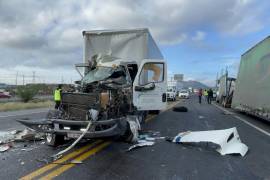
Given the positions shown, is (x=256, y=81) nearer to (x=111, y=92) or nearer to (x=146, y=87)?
(x=146, y=87)

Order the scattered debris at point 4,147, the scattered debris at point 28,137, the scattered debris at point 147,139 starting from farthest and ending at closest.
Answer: the scattered debris at point 28,137, the scattered debris at point 147,139, the scattered debris at point 4,147

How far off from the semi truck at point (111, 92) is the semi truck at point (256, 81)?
4740 millimetres

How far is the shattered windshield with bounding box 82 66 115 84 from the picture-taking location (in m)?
7.98

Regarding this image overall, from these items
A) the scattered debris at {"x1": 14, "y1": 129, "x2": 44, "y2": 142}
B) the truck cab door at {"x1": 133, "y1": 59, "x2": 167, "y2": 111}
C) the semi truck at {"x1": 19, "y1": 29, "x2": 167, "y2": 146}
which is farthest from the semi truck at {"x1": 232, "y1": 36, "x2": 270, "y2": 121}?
the scattered debris at {"x1": 14, "y1": 129, "x2": 44, "y2": 142}

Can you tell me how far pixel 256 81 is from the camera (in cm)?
1364

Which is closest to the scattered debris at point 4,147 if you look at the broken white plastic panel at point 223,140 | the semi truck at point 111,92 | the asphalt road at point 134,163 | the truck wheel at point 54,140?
the asphalt road at point 134,163

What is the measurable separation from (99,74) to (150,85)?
1820 millimetres

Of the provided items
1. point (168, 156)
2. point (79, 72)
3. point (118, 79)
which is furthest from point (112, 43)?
point (168, 156)

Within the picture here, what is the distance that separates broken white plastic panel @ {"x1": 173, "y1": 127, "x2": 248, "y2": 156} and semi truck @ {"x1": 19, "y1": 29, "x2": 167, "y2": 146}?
1.54 meters

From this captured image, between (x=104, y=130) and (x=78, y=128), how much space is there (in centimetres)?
69

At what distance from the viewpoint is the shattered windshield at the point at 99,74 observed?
26.2 feet

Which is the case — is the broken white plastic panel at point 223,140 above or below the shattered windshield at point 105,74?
below

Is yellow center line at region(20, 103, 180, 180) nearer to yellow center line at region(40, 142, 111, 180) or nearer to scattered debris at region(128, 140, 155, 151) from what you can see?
yellow center line at region(40, 142, 111, 180)

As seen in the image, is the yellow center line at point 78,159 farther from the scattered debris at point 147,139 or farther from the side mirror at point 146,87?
the side mirror at point 146,87
